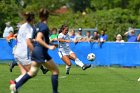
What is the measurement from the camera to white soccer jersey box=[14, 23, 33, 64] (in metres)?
13.6

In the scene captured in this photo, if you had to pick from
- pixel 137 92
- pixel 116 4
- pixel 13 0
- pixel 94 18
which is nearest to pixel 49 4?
pixel 116 4

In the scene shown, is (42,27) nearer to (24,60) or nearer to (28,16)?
(28,16)

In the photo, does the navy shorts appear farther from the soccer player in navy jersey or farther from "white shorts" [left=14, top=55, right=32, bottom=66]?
"white shorts" [left=14, top=55, right=32, bottom=66]

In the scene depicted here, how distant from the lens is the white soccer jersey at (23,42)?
13.6 meters

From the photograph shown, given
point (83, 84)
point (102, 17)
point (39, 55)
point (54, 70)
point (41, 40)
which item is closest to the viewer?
point (41, 40)

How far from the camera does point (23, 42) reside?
13.8 meters

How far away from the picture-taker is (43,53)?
13250mm

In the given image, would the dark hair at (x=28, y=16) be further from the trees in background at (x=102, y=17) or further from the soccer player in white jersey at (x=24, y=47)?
the trees in background at (x=102, y=17)

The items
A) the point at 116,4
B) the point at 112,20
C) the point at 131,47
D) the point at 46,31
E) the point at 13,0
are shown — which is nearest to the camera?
the point at 46,31

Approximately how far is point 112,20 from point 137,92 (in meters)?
27.4

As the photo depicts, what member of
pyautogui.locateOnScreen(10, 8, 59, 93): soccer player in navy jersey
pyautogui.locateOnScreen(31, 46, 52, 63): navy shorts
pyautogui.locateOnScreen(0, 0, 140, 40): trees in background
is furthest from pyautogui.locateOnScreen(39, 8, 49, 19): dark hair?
pyautogui.locateOnScreen(0, 0, 140, 40): trees in background

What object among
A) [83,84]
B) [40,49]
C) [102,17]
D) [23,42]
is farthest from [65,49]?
[102,17]

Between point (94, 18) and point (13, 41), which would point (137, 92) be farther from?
point (94, 18)

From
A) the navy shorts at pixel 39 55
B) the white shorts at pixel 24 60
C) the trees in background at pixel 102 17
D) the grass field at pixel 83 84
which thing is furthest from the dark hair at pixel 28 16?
the trees in background at pixel 102 17
